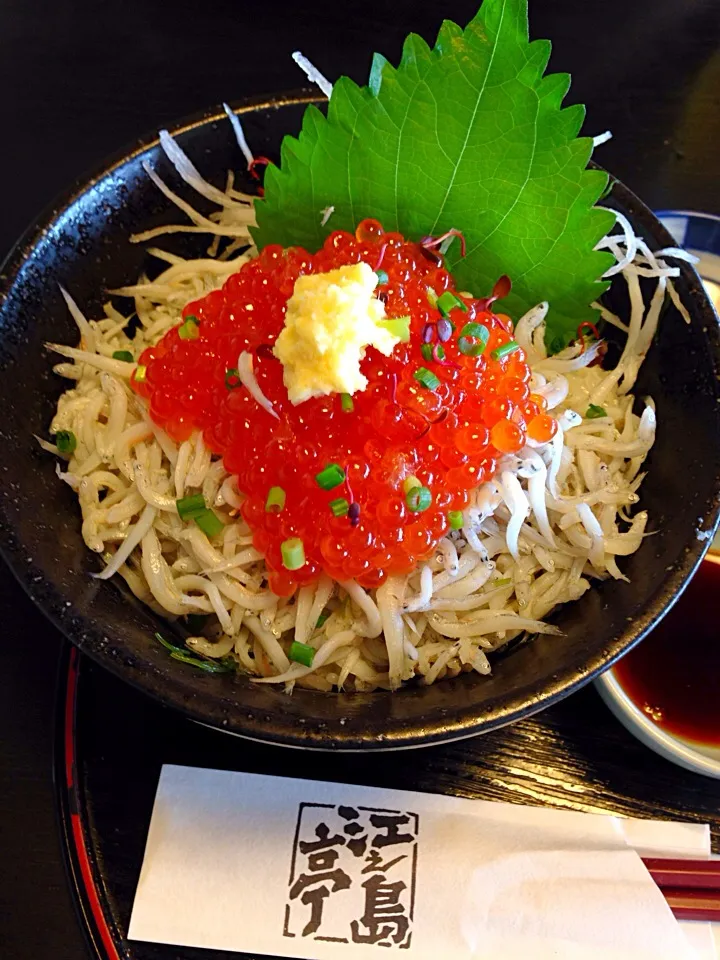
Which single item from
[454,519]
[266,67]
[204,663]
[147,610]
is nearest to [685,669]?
[454,519]

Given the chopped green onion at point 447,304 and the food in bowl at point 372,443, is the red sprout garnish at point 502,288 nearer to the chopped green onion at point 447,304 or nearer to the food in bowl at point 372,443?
the food in bowl at point 372,443

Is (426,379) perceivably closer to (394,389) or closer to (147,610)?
(394,389)

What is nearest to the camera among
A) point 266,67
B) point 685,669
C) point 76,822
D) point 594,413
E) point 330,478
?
point 330,478

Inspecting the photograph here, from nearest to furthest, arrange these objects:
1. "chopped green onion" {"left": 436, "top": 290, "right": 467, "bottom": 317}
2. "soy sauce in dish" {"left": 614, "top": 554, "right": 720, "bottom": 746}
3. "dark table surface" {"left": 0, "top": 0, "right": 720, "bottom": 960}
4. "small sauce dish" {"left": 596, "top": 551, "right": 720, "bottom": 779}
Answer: "chopped green onion" {"left": 436, "top": 290, "right": 467, "bottom": 317} < "small sauce dish" {"left": 596, "top": 551, "right": 720, "bottom": 779} < "soy sauce in dish" {"left": 614, "top": 554, "right": 720, "bottom": 746} < "dark table surface" {"left": 0, "top": 0, "right": 720, "bottom": 960}

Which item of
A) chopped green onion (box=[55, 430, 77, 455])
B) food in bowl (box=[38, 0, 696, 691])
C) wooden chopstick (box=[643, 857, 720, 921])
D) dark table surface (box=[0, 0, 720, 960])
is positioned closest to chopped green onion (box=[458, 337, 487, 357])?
food in bowl (box=[38, 0, 696, 691])

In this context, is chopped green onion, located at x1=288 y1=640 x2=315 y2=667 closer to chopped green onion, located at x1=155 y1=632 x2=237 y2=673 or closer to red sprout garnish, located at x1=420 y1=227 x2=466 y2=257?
chopped green onion, located at x1=155 y1=632 x2=237 y2=673
